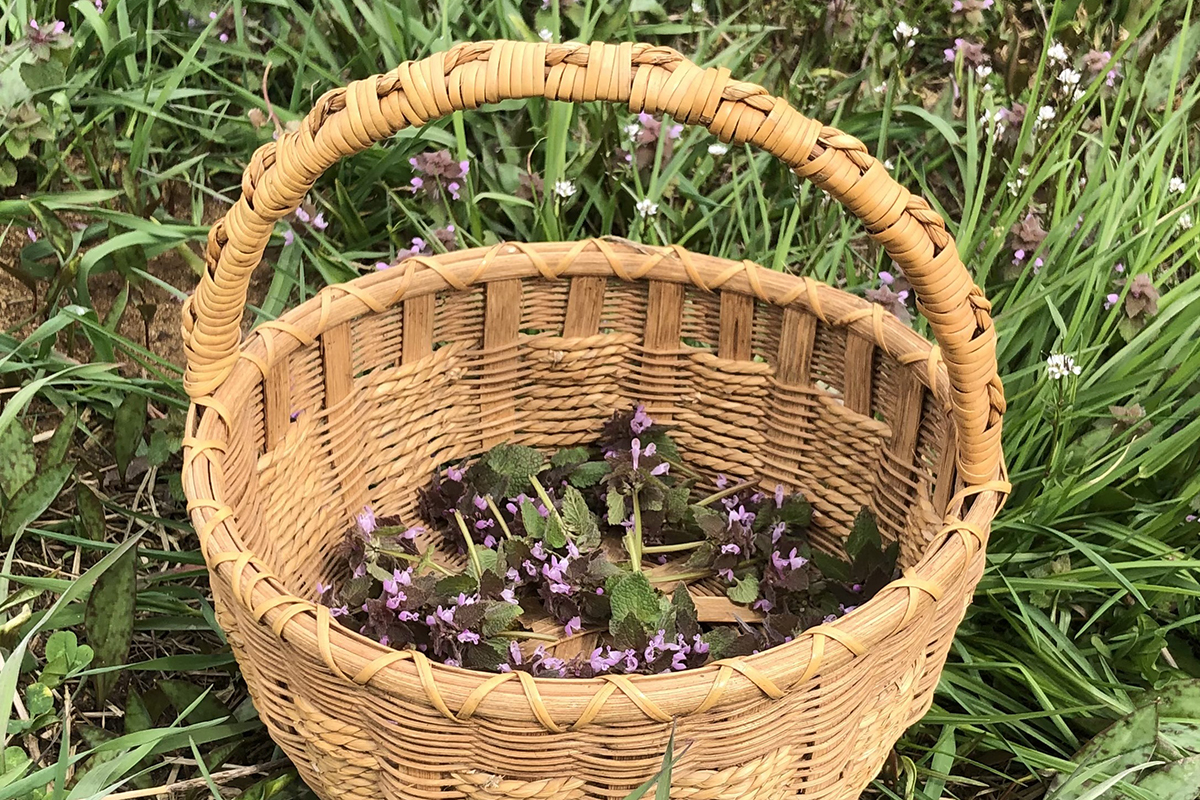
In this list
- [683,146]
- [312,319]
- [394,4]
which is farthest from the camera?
[394,4]

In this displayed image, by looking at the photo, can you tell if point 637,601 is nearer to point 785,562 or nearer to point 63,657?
point 785,562

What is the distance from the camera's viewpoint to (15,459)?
1304mm

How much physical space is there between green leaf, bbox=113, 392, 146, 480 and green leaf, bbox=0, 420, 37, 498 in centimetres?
9

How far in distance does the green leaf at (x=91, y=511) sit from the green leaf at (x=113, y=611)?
12 cm

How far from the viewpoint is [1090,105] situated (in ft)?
5.19

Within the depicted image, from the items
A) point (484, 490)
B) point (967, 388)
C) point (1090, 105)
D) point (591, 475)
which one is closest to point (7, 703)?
point (484, 490)

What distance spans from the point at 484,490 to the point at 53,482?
49cm

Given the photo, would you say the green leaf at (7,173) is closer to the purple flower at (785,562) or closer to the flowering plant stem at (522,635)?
the flowering plant stem at (522,635)

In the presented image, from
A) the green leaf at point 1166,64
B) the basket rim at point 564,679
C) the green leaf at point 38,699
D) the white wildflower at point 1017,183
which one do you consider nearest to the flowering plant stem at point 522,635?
the basket rim at point 564,679

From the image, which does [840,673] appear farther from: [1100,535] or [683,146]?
[683,146]

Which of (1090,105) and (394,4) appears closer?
(1090,105)

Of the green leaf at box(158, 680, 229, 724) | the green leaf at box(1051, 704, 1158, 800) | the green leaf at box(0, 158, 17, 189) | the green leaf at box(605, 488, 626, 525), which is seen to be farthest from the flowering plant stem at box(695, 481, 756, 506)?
the green leaf at box(0, 158, 17, 189)

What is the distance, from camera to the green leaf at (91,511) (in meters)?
1.23

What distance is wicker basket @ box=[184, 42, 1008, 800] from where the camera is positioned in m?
0.81
